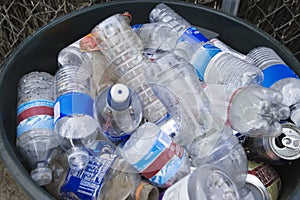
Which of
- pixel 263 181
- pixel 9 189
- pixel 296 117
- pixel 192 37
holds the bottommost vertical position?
pixel 9 189

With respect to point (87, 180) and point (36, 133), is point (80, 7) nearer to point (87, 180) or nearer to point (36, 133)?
point (36, 133)

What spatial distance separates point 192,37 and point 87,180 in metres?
0.52

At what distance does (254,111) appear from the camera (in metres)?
1.12

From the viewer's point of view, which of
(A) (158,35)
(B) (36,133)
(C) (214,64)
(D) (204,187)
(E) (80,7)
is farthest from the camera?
(E) (80,7)

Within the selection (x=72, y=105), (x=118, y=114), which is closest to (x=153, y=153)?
(x=118, y=114)

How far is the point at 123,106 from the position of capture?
1025 millimetres

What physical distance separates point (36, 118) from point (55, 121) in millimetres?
63

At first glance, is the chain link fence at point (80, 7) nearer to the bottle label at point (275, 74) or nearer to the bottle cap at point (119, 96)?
the bottle label at point (275, 74)

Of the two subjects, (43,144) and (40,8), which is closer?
(43,144)

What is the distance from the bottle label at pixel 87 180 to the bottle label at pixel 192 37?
423 millimetres

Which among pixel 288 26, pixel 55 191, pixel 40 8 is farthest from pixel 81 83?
pixel 288 26

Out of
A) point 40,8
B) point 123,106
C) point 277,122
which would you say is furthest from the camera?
point 40,8

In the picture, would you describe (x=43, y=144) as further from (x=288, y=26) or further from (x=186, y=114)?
(x=288, y=26)

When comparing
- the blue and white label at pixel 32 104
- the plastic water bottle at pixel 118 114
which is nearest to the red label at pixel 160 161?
the plastic water bottle at pixel 118 114
